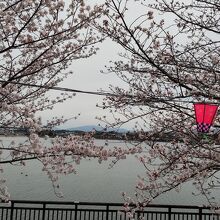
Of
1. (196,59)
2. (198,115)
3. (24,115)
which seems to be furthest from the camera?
(24,115)

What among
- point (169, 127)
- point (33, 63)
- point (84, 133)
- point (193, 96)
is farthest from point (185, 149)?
point (33, 63)

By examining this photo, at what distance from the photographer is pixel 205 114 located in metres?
4.77

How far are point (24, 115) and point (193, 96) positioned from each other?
2.57m

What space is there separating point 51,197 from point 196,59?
23.8 meters

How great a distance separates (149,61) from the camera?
16.5 feet

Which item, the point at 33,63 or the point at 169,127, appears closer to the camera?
the point at 169,127

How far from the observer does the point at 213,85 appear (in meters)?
5.13

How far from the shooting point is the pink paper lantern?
15.6 feet

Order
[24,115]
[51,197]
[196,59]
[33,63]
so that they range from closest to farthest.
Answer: [196,59], [24,115], [33,63], [51,197]

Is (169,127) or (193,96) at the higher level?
(193,96)

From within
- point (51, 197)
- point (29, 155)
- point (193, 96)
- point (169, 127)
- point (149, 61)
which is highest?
point (149, 61)

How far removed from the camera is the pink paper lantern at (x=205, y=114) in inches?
187

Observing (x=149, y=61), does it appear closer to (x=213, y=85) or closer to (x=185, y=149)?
(x=213, y=85)

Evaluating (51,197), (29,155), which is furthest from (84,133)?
(51,197)
